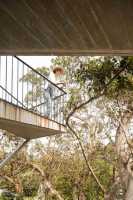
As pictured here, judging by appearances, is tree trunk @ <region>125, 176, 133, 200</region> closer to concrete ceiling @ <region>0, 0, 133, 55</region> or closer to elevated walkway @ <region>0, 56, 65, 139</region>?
elevated walkway @ <region>0, 56, 65, 139</region>

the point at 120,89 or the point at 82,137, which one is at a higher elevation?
the point at 120,89

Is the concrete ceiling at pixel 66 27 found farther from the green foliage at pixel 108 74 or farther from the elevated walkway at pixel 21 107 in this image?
the green foliage at pixel 108 74

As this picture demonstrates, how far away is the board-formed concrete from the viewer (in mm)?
3790

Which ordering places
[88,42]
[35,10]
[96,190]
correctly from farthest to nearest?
[96,190]
[88,42]
[35,10]

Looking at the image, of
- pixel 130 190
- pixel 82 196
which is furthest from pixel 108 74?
pixel 82 196

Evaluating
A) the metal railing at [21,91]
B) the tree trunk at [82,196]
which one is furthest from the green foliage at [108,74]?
the tree trunk at [82,196]

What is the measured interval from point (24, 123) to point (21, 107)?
189mm

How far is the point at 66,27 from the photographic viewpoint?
3107 mm

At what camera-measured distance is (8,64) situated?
462cm

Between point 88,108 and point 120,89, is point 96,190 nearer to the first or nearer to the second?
point 88,108

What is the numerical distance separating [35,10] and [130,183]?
21.0 feet

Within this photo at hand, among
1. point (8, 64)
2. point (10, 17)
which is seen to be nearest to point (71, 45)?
point (10, 17)

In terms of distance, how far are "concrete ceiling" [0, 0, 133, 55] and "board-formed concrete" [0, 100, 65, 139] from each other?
0.58 meters

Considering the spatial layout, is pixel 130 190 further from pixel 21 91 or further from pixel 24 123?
pixel 24 123
